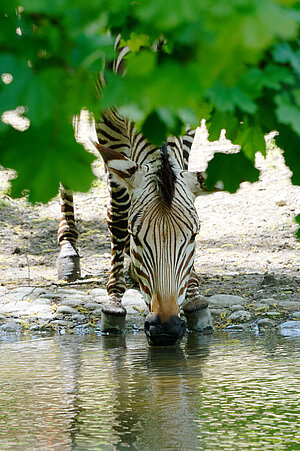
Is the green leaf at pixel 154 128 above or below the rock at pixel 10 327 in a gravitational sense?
above

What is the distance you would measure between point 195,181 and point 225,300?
5.67 feet

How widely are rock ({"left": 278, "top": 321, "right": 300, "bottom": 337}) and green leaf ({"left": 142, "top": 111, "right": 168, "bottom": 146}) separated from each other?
166 inches

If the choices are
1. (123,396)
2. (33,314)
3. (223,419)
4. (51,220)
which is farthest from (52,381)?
(51,220)

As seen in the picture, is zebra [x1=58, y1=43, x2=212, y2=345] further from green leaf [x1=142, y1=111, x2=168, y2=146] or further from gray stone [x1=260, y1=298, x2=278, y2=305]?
green leaf [x1=142, y1=111, x2=168, y2=146]

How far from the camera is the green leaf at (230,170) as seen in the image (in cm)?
240

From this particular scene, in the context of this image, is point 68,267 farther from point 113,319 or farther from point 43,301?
point 113,319

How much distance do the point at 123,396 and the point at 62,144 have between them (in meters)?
2.91

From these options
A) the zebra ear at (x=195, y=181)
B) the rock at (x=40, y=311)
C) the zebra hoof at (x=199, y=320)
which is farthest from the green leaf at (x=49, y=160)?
the rock at (x=40, y=311)

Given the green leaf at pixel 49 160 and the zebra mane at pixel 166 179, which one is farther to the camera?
the zebra mane at pixel 166 179

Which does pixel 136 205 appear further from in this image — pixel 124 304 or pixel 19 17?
pixel 19 17

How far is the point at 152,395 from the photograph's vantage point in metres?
4.00

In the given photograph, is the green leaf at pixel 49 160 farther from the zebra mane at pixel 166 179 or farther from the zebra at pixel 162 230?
the zebra mane at pixel 166 179

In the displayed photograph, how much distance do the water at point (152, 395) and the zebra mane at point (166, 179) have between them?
1161mm

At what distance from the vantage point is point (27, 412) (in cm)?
372
